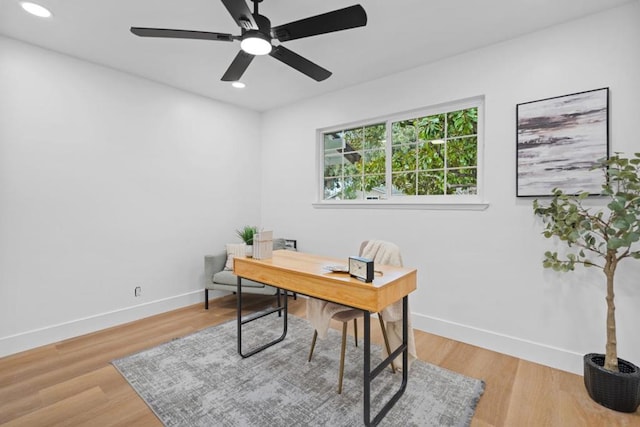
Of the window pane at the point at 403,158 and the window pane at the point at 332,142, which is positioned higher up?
the window pane at the point at 332,142

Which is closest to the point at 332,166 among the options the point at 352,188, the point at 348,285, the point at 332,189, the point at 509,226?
the point at 332,189

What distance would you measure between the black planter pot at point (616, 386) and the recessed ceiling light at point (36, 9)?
14.9 feet

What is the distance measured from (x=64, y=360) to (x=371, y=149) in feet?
11.7

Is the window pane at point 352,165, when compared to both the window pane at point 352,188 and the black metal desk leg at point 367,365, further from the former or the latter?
the black metal desk leg at point 367,365

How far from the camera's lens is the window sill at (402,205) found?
9.21 feet

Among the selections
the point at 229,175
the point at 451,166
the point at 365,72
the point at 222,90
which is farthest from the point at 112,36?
the point at 451,166

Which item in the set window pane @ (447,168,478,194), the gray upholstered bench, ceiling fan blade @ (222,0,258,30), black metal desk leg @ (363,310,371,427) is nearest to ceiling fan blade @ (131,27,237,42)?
ceiling fan blade @ (222,0,258,30)

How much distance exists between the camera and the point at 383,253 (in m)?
2.33

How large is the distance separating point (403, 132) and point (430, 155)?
41cm

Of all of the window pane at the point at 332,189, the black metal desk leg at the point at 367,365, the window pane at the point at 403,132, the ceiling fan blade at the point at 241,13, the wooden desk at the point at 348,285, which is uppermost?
the ceiling fan blade at the point at 241,13

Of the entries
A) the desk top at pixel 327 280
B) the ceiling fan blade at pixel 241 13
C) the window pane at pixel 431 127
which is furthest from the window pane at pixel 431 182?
the ceiling fan blade at pixel 241 13

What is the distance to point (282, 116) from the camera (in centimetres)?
441

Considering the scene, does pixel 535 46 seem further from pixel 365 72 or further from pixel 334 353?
pixel 334 353

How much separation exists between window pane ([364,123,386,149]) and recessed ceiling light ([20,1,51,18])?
298 centimetres
